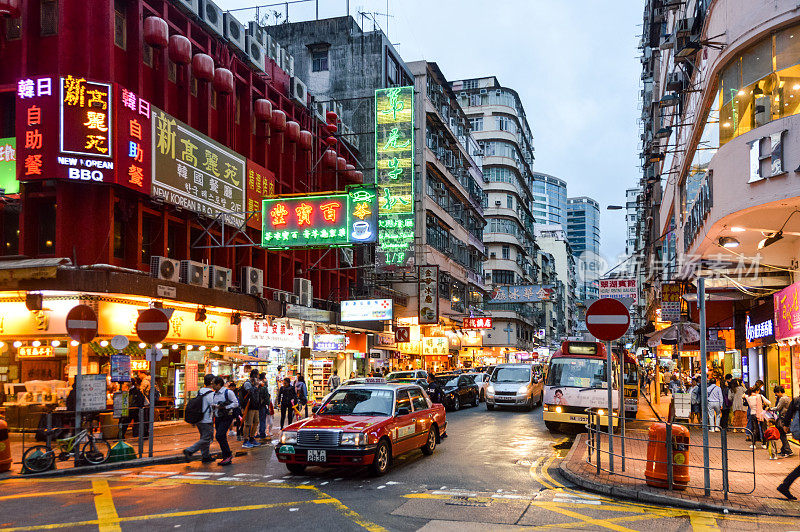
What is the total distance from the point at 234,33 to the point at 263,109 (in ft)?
9.89

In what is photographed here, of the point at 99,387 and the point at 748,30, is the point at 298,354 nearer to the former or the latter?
the point at 99,387

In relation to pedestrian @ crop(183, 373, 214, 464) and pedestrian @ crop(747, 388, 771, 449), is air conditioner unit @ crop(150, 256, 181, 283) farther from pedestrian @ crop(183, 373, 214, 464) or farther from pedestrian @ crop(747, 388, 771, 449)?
pedestrian @ crop(747, 388, 771, 449)

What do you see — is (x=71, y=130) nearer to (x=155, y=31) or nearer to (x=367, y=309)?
(x=155, y=31)

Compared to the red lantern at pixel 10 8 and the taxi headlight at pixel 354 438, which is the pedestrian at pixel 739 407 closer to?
the taxi headlight at pixel 354 438

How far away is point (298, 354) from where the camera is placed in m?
32.6

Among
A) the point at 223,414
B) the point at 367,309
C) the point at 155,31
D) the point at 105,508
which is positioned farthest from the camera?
the point at 367,309

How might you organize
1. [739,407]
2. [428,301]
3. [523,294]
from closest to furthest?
[739,407] → [428,301] → [523,294]

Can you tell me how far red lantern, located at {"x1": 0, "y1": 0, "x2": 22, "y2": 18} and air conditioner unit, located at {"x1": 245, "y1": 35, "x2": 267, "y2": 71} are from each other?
9.82 m

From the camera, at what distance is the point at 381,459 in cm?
1284

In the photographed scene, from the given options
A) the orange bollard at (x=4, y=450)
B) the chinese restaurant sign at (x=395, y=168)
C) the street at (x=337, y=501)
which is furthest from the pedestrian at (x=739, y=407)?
the chinese restaurant sign at (x=395, y=168)

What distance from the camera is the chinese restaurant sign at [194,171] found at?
21.3 metres

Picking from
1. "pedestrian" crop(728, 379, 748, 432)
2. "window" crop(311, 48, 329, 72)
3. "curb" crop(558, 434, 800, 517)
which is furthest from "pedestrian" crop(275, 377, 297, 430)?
"window" crop(311, 48, 329, 72)

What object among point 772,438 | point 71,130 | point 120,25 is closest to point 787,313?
point 772,438

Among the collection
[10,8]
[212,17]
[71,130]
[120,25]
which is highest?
[212,17]
